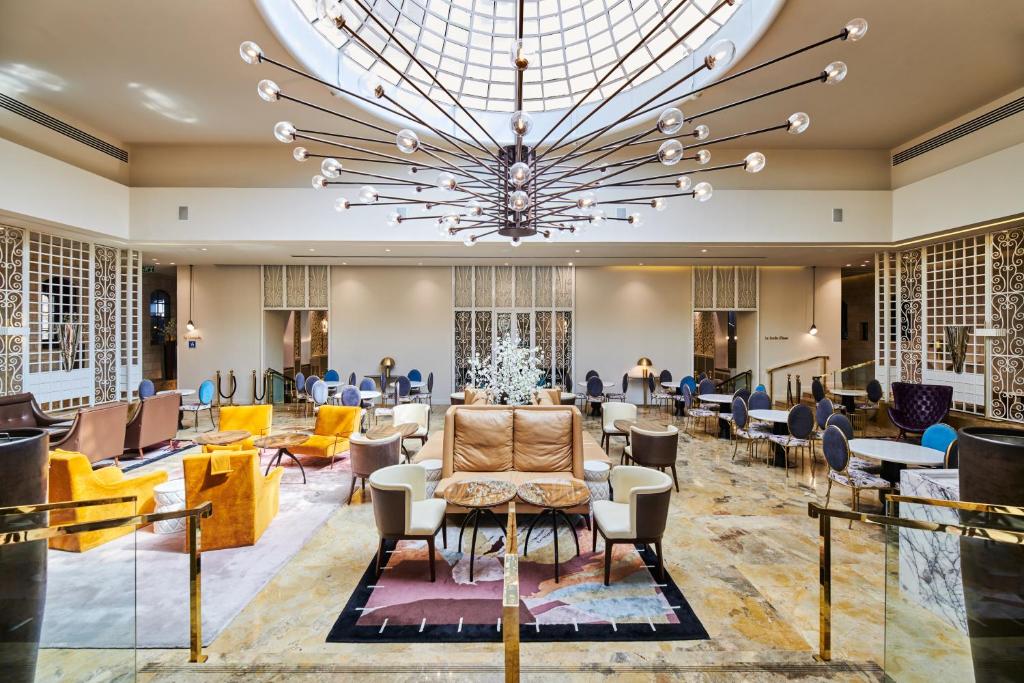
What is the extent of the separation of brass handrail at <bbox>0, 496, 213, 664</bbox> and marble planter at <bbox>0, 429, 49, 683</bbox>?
44 mm

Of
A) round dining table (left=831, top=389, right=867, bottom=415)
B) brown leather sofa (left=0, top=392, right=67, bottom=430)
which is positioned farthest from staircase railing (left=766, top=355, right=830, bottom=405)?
brown leather sofa (left=0, top=392, right=67, bottom=430)

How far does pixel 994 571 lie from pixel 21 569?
5433 mm

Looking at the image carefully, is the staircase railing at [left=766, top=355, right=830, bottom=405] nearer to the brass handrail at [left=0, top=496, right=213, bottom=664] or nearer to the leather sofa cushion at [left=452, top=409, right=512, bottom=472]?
the leather sofa cushion at [left=452, top=409, right=512, bottom=472]

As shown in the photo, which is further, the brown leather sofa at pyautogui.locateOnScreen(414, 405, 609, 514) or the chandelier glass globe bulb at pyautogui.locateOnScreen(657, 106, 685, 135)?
the brown leather sofa at pyautogui.locateOnScreen(414, 405, 609, 514)

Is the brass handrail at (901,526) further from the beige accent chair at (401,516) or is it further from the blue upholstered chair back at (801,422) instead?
the blue upholstered chair back at (801,422)

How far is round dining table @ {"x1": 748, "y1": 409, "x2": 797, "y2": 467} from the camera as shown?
6891mm

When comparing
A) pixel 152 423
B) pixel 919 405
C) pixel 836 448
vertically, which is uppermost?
pixel 919 405

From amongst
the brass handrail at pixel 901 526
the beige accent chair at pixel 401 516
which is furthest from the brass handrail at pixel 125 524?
the brass handrail at pixel 901 526

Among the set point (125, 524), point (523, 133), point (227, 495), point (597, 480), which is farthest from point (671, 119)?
point (227, 495)

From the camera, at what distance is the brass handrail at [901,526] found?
8.02 ft

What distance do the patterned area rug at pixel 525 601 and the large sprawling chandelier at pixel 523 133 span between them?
298 cm

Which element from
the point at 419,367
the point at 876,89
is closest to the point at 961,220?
the point at 876,89

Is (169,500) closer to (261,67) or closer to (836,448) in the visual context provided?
(261,67)

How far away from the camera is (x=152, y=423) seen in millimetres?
7480
